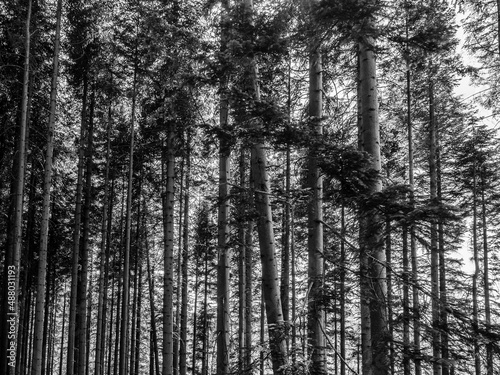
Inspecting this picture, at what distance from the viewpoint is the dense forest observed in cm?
454

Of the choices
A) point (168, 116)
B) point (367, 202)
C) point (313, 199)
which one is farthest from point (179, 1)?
point (367, 202)

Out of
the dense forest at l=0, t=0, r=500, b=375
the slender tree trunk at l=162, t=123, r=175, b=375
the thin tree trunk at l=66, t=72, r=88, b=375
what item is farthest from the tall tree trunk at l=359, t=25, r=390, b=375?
the thin tree trunk at l=66, t=72, r=88, b=375

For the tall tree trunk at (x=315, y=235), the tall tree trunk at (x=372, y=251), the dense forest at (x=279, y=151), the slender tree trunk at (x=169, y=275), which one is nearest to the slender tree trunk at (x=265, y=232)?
the dense forest at (x=279, y=151)

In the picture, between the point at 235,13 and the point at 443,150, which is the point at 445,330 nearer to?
the point at 235,13

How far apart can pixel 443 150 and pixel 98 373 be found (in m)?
17.3

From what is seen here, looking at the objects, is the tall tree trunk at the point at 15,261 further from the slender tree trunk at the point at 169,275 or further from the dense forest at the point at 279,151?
the slender tree trunk at the point at 169,275

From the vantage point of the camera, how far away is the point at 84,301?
12625 millimetres

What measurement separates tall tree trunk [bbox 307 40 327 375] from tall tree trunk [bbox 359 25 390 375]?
1.74 ft

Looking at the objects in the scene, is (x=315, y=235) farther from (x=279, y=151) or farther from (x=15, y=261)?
(x=15, y=261)

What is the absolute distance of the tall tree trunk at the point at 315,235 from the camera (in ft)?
16.5

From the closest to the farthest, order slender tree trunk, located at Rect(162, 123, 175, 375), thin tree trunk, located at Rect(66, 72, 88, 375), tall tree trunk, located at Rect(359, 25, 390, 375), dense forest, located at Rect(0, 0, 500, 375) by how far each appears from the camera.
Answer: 1. tall tree trunk, located at Rect(359, 25, 390, 375)
2. dense forest, located at Rect(0, 0, 500, 375)
3. slender tree trunk, located at Rect(162, 123, 175, 375)
4. thin tree trunk, located at Rect(66, 72, 88, 375)

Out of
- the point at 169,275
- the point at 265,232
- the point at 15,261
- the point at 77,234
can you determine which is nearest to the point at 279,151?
the point at 265,232

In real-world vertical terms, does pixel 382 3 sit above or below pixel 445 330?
above

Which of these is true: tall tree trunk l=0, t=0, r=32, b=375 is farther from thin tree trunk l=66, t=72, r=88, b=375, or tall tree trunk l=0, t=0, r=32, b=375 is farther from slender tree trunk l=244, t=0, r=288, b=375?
slender tree trunk l=244, t=0, r=288, b=375
